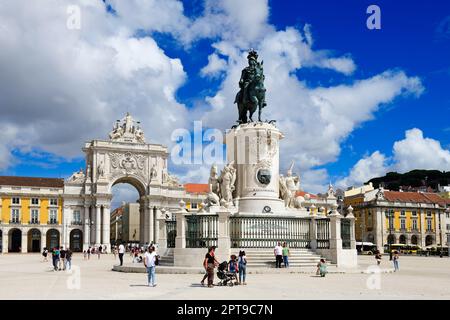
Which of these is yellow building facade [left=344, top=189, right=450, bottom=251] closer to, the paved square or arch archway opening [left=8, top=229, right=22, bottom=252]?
arch archway opening [left=8, top=229, right=22, bottom=252]

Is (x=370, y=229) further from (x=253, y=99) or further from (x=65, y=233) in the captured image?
(x=253, y=99)

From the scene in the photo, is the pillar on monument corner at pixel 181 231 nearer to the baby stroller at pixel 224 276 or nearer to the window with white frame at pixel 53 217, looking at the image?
the baby stroller at pixel 224 276

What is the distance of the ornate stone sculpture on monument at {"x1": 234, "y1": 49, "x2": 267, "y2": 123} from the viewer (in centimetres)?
2533

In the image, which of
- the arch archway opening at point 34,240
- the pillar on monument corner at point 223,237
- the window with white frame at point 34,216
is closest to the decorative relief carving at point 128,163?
the window with white frame at point 34,216

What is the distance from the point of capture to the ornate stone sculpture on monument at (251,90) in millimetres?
25328

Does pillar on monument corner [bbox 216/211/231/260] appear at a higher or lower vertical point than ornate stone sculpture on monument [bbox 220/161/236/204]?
lower

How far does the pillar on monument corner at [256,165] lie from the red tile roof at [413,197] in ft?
221

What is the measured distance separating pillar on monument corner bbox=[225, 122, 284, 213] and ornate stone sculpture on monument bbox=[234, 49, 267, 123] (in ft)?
3.50

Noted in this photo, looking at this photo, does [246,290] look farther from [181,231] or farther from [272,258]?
[181,231]

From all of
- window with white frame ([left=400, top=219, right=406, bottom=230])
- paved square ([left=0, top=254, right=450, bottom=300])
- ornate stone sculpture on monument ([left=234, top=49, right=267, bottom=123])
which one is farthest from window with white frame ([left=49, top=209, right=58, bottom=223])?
paved square ([left=0, top=254, right=450, bottom=300])

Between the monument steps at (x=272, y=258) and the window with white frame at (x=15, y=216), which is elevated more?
the window with white frame at (x=15, y=216)
